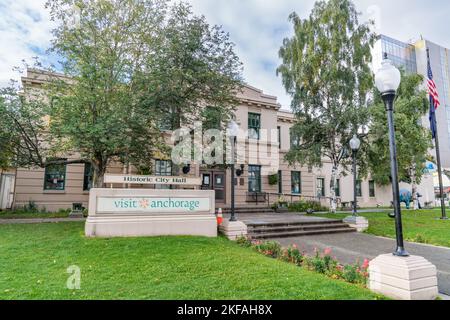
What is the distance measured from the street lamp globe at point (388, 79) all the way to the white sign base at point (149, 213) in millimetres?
5711

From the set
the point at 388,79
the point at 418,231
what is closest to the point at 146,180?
the point at 388,79

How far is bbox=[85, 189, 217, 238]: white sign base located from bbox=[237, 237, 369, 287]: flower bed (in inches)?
76.9

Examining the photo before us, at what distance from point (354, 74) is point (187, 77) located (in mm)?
10408

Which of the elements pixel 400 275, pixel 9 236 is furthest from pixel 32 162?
pixel 400 275

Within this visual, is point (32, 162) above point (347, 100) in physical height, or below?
below

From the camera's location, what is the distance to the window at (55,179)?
14.4 metres

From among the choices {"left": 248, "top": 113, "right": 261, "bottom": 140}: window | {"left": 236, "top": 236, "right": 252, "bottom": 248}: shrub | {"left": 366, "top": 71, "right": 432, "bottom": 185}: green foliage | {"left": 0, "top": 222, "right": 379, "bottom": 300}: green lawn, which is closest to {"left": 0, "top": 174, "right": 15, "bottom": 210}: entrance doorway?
{"left": 0, "top": 222, "right": 379, "bottom": 300}: green lawn

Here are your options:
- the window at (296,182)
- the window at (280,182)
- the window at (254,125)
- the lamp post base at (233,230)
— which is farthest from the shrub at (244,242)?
the window at (296,182)

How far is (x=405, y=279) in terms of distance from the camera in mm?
3924

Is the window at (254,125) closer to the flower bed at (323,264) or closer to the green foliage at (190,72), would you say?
the green foliage at (190,72)
